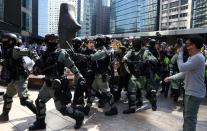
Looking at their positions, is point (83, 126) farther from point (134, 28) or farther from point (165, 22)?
point (165, 22)

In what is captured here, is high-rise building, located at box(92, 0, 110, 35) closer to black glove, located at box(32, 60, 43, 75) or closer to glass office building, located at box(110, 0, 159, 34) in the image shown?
glass office building, located at box(110, 0, 159, 34)

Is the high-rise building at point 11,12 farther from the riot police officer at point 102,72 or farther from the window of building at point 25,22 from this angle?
the riot police officer at point 102,72

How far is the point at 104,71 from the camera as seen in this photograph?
790 centimetres

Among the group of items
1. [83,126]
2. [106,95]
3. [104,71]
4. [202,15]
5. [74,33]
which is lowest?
[83,126]

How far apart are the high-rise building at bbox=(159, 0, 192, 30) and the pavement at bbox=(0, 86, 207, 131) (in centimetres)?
11138

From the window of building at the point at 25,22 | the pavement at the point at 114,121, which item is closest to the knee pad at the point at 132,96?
the pavement at the point at 114,121

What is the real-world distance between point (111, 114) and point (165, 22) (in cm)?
12718

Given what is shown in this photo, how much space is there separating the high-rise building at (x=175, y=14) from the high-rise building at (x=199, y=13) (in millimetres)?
22060

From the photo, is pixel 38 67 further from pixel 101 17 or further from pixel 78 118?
pixel 101 17

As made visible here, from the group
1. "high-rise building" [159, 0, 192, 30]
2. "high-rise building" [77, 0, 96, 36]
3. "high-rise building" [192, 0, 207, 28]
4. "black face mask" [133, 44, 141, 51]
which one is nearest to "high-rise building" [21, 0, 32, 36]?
"black face mask" [133, 44, 141, 51]

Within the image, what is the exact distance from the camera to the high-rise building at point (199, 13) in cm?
8688

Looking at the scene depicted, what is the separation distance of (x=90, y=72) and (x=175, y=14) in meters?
122

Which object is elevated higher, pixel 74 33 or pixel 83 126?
pixel 74 33

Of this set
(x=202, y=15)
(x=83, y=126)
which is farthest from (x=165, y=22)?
(x=83, y=126)
